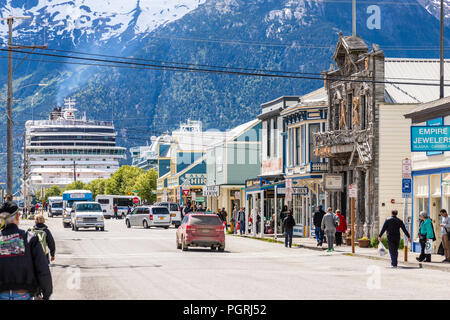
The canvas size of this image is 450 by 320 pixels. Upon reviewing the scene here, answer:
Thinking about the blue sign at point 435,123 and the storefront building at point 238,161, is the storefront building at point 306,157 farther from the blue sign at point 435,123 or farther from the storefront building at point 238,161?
the storefront building at point 238,161

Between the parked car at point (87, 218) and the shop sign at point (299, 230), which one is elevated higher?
the parked car at point (87, 218)

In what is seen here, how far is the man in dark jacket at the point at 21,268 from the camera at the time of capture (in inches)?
377

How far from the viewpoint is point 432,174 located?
33562mm

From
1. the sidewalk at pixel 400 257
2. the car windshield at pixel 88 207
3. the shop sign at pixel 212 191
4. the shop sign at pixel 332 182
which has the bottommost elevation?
the sidewalk at pixel 400 257

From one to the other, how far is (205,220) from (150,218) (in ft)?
105

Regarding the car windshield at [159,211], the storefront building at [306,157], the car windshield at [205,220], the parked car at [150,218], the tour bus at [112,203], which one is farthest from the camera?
the tour bus at [112,203]

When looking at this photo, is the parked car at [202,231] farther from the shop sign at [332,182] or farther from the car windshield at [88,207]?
the car windshield at [88,207]

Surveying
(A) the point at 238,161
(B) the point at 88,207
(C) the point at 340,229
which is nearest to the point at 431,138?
(C) the point at 340,229

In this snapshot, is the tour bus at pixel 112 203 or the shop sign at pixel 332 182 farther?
the tour bus at pixel 112 203

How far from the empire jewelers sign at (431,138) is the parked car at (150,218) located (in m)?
36.0

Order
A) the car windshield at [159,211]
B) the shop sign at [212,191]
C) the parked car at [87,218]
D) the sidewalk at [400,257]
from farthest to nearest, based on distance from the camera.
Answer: the car windshield at [159,211] < the shop sign at [212,191] < the parked car at [87,218] < the sidewalk at [400,257]

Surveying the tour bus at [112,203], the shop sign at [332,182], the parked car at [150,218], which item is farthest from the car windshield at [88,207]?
the tour bus at [112,203]

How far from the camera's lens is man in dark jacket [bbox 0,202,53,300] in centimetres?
959
